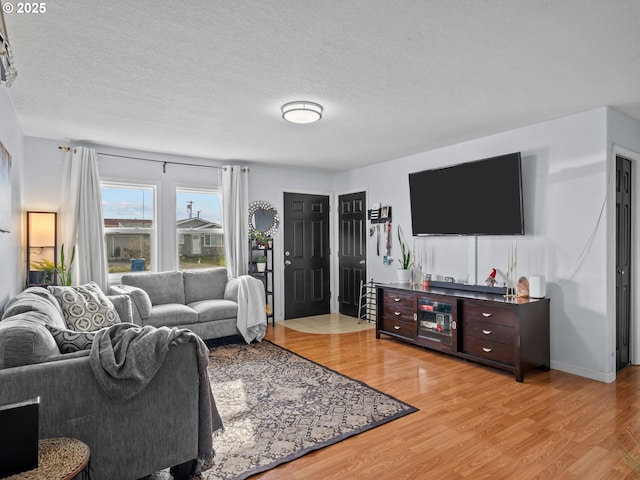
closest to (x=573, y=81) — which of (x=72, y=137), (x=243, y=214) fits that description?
(x=243, y=214)

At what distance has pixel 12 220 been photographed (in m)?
3.46

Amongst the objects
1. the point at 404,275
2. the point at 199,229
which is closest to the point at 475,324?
the point at 404,275

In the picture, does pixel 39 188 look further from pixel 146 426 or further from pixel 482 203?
pixel 482 203

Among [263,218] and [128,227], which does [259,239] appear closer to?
[263,218]

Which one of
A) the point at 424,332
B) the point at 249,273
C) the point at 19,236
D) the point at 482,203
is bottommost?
the point at 424,332

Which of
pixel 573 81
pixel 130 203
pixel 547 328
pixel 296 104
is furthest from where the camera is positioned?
pixel 130 203

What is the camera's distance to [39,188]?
14.8ft

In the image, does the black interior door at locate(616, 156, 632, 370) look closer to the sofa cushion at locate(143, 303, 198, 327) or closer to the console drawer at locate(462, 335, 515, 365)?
the console drawer at locate(462, 335, 515, 365)

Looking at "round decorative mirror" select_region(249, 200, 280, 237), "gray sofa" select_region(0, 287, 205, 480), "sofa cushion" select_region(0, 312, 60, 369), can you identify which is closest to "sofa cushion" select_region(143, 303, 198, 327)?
"round decorative mirror" select_region(249, 200, 280, 237)

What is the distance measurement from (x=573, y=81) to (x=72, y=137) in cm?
483

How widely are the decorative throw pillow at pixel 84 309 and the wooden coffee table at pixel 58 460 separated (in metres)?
2.07

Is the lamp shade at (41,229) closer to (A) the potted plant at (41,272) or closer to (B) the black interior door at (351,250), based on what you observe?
(A) the potted plant at (41,272)

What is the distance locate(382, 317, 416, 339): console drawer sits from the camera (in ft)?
15.2

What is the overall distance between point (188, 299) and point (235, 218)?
1287 mm
